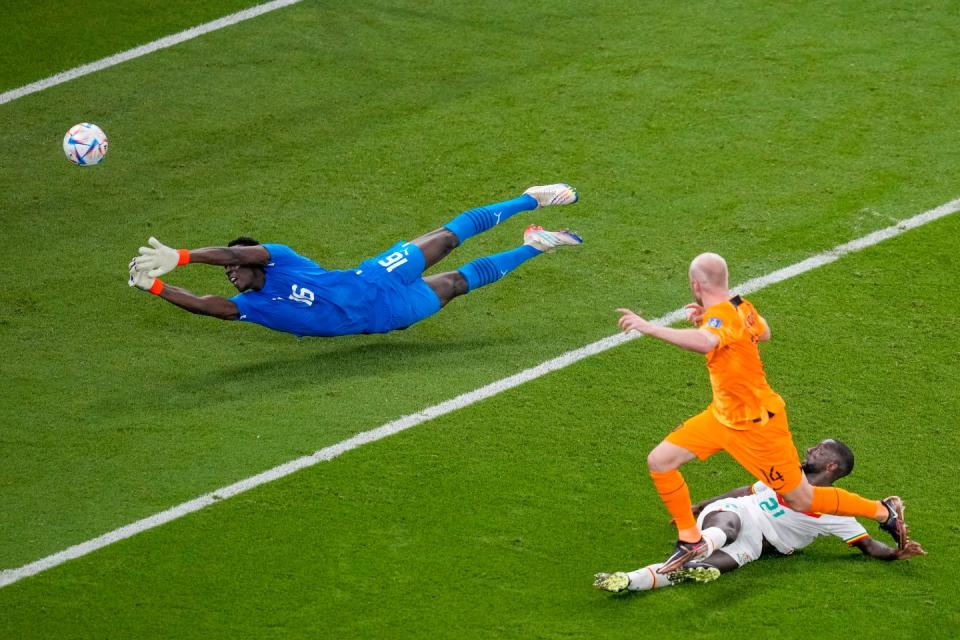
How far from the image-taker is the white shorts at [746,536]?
834 cm

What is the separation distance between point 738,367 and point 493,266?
3811mm

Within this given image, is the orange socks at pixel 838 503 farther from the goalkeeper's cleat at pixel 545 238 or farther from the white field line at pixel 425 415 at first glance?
the goalkeeper's cleat at pixel 545 238

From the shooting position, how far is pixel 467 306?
38.7ft

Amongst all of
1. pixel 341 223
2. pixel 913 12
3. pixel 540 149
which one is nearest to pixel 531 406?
pixel 341 223

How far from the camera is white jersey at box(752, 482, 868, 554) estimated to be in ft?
27.4

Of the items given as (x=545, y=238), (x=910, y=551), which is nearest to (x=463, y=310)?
(x=545, y=238)

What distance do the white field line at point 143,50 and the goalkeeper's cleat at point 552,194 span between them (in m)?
5.95

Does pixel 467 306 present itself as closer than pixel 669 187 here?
Yes

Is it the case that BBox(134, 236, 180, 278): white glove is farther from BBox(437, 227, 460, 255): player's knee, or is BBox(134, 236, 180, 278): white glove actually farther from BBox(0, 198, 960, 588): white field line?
BBox(437, 227, 460, 255): player's knee

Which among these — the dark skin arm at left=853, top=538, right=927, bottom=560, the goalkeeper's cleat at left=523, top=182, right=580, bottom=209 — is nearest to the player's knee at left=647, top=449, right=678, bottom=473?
the dark skin arm at left=853, top=538, right=927, bottom=560

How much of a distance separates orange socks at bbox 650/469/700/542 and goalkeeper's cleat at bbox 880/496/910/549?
1174mm

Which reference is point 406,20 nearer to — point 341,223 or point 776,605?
point 341,223

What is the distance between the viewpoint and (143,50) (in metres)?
16.0

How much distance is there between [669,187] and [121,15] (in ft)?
24.6
